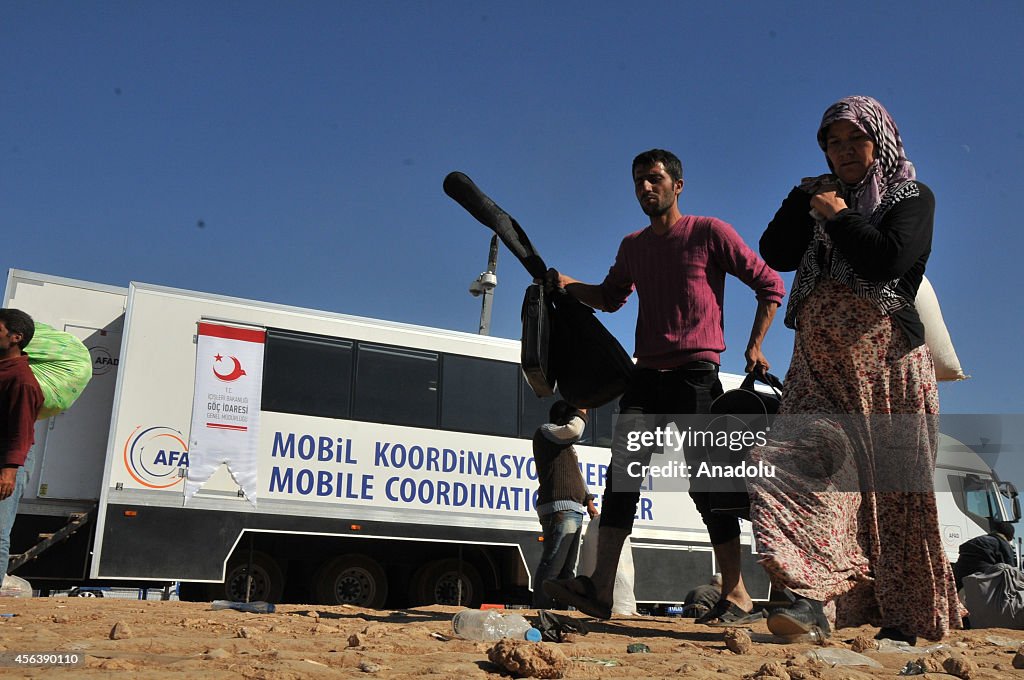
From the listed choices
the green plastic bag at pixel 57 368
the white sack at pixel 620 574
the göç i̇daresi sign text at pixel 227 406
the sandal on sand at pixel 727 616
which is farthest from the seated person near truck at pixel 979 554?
the göç i̇daresi sign text at pixel 227 406

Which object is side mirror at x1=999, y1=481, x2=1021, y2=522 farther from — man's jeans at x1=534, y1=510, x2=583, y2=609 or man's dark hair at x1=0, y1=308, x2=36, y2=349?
man's dark hair at x1=0, y1=308, x2=36, y2=349

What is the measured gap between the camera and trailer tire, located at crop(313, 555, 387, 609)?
959 cm

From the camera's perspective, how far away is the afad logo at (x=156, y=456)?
8.77 meters

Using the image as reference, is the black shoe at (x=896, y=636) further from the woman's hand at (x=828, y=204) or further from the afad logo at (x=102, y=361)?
the afad logo at (x=102, y=361)

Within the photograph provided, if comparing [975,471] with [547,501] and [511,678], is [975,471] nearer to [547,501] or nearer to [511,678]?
[547,501]

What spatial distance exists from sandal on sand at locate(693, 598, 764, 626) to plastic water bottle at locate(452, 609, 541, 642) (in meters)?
1.18

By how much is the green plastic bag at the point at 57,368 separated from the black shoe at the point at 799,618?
13.8ft

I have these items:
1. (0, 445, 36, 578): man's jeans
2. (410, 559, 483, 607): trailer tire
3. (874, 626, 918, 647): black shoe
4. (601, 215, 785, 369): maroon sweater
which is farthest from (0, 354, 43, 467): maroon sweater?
(410, 559, 483, 607): trailer tire

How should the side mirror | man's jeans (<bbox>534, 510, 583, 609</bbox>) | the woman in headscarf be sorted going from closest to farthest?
the woman in headscarf → man's jeans (<bbox>534, 510, 583, 609</bbox>) → the side mirror

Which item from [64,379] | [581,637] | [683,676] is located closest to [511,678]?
[683,676]

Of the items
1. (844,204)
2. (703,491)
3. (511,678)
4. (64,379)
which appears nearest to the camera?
(511,678)

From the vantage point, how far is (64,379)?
17.6 ft

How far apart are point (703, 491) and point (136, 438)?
6647mm

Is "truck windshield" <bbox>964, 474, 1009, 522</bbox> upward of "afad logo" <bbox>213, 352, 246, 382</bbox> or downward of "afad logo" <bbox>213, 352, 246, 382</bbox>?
downward
